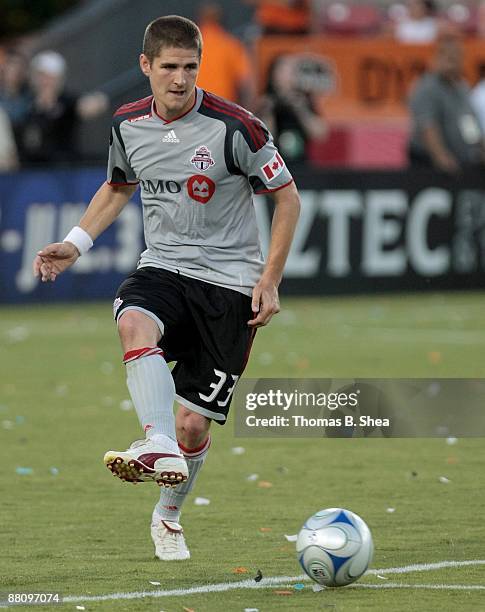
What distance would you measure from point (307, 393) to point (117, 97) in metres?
16.7

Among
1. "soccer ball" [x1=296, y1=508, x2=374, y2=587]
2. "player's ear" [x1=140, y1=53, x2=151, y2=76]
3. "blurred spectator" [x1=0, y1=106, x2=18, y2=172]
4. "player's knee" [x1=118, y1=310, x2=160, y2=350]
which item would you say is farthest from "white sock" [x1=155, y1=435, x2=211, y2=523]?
"blurred spectator" [x1=0, y1=106, x2=18, y2=172]

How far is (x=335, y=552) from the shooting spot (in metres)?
6.05

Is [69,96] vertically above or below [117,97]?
above

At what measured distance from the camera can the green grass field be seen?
20.3 feet

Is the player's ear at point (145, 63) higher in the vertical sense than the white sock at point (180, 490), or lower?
higher

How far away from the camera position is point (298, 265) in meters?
18.6

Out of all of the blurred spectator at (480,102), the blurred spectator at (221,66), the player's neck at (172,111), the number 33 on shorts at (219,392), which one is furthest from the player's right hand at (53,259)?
the blurred spectator at (480,102)

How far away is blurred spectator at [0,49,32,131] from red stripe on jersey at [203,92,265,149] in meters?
12.3

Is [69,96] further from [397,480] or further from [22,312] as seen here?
[397,480]

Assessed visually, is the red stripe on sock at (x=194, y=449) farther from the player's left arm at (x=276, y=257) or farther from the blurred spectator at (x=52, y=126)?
the blurred spectator at (x=52, y=126)

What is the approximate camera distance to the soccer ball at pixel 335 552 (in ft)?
19.9

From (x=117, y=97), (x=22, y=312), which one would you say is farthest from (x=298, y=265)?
(x=117, y=97)

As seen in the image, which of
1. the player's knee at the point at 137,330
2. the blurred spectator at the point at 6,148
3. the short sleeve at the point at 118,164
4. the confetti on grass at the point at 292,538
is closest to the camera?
the player's knee at the point at 137,330

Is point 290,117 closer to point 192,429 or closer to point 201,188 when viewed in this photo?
point 201,188
